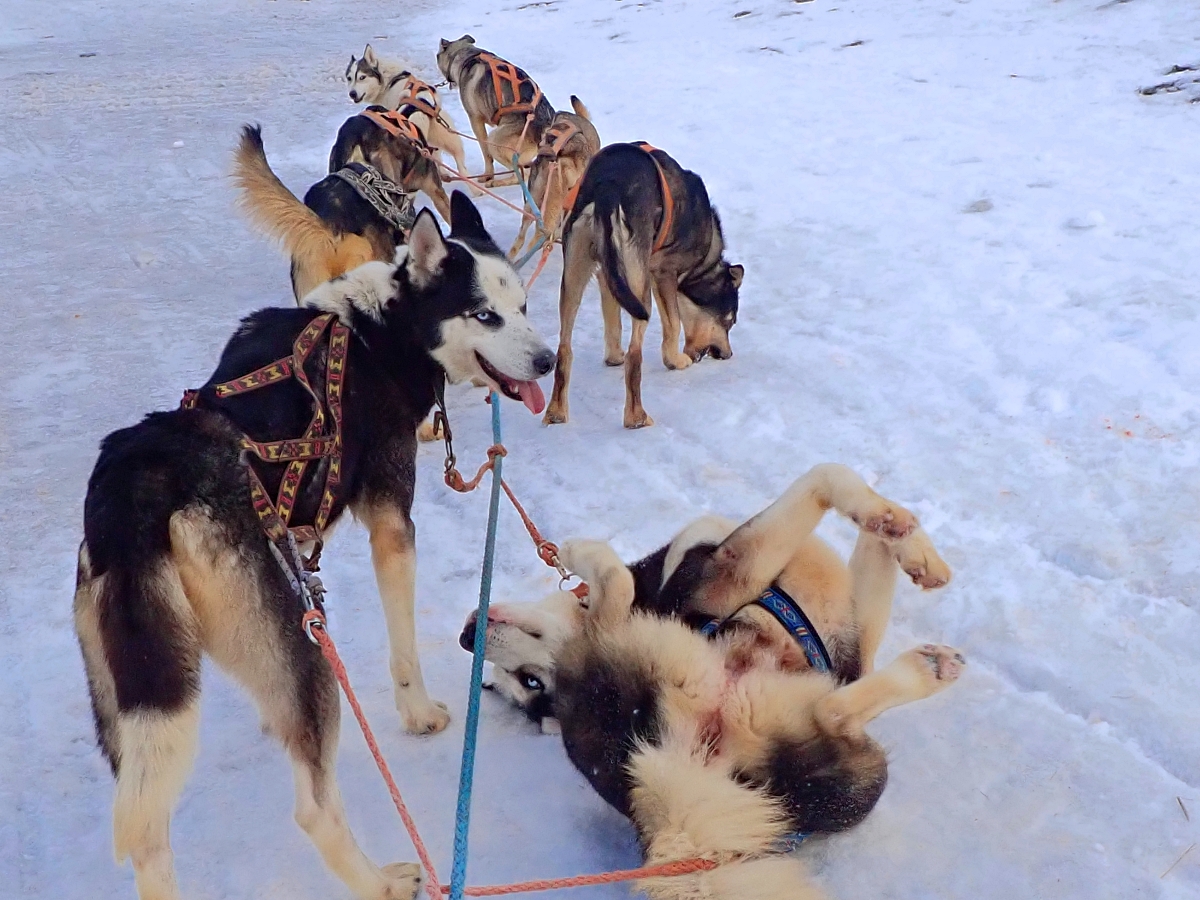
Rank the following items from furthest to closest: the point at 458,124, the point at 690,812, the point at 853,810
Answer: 1. the point at 458,124
2. the point at 853,810
3. the point at 690,812

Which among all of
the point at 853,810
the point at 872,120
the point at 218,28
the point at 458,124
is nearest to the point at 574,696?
the point at 853,810

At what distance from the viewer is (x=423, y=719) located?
9.25 feet

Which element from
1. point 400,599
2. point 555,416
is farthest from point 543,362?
point 555,416

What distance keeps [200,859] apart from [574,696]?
1.00 meters

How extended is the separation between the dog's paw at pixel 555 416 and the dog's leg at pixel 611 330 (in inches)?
24.8

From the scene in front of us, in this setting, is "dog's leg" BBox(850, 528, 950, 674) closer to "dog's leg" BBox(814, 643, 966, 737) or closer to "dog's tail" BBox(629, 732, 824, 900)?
"dog's leg" BBox(814, 643, 966, 737)

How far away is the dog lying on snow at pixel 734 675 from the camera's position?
210 centimetres

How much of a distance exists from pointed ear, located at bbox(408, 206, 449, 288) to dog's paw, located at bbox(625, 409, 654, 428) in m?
1.74

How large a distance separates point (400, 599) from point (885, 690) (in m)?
1.33

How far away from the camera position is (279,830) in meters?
2.52

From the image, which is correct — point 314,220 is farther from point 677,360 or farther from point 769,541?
point 769,541

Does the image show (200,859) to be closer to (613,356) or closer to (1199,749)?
(1199,749)

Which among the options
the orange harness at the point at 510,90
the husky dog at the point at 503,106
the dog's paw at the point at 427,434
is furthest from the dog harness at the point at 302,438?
the orange harness at the point at 510,90

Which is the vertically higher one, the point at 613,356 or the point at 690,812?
the point at 690,812
